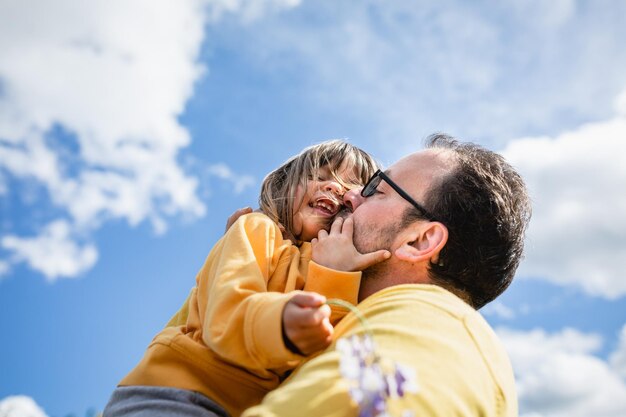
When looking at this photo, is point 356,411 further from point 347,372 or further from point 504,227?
point 504,227

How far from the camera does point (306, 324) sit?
2.59 m

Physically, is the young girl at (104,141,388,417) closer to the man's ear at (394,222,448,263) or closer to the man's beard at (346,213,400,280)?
the man's beard at (346,213,400,280)

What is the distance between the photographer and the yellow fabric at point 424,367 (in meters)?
2.20

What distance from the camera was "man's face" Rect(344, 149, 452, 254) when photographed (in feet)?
13.7

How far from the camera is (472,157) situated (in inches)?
176

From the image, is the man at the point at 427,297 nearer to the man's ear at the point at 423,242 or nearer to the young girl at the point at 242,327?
the man's ear at the point at 423,242

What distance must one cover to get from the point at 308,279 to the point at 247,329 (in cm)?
88

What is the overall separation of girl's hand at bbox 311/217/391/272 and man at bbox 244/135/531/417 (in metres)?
0.06

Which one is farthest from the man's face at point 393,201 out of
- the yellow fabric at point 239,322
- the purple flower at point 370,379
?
the purple flower at point 370,379

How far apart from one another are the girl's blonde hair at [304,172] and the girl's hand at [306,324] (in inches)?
98.7

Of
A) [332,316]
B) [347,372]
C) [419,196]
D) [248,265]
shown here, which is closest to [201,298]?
[248,265]

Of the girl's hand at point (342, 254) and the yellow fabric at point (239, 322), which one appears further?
the girl's hand at point (342, 254)

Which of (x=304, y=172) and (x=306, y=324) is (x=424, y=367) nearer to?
(x=306, y=324)

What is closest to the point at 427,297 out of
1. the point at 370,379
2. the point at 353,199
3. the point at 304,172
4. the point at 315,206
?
the point at 370,379
